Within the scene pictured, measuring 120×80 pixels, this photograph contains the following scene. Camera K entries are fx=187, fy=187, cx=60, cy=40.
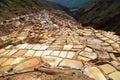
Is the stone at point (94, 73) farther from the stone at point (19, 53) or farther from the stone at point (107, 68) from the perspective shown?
the stone at point (19, 53)

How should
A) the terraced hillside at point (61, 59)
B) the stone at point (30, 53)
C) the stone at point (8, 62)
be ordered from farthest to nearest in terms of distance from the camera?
the stone at point (30, 53) < the stone at point (8, 62) < the terraced hillside at point (61, 59)

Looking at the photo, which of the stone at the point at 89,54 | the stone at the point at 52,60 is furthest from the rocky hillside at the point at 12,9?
the stone at the point at 89,54

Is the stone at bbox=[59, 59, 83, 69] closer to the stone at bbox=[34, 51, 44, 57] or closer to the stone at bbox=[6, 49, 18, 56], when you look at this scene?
the stone at bbox=[34, 51, 44, 57]

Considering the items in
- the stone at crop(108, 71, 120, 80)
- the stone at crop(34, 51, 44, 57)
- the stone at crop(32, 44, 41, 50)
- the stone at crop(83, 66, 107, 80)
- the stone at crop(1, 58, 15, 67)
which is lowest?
the stone at crop(108, 71, 120, 80)

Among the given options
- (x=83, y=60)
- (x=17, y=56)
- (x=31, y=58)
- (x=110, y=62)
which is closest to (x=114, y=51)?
(x=110, y=62)

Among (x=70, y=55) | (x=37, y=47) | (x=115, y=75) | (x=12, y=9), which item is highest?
(x=12, y=9)

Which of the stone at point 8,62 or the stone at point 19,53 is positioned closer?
the stone at point 8,62

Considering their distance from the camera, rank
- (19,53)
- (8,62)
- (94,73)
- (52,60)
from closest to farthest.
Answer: (94,73) → (52,60) → (8,62) → (19,53)

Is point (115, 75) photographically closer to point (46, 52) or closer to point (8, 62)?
point (46, 52)

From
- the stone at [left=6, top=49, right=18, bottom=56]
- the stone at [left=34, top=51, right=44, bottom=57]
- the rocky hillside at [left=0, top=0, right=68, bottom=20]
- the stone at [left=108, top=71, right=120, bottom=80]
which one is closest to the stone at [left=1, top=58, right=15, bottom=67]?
the stone at [left=6, top=49, right=18, bottom=56]

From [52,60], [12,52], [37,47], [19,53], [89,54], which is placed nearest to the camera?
[52,60]

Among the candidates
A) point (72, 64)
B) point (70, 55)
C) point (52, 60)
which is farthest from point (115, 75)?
point (52, 60)
